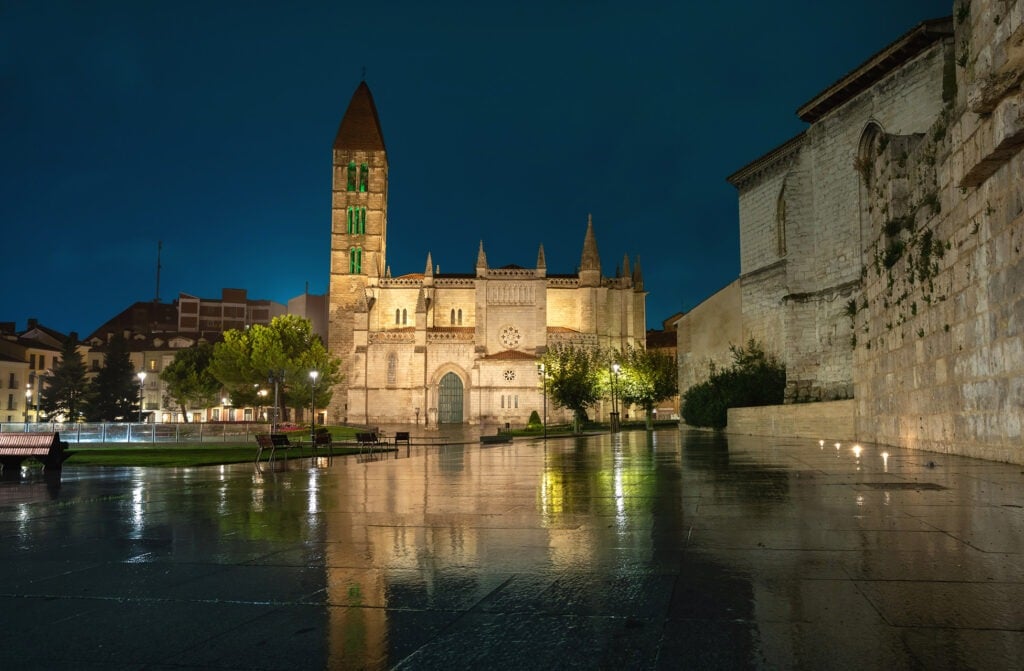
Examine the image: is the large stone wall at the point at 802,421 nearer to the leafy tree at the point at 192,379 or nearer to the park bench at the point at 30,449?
the park bench at the point at 30,449

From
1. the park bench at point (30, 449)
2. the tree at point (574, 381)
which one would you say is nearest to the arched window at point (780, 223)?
the tree at point (574, 381)

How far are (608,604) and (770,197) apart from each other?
1285 inches

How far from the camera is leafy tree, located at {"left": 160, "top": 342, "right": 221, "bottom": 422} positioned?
5906 cm

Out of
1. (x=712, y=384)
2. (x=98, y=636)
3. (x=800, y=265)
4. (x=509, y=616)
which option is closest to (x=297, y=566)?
(x=98, y=636)

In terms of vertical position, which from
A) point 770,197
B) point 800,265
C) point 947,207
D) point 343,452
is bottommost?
point 343,452

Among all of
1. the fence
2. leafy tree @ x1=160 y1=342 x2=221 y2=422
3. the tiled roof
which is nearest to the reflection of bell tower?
leafy tree @ x1=160 y1=342 x2=221 y2=422

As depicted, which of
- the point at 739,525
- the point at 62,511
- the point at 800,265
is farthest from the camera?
the point at 800,265

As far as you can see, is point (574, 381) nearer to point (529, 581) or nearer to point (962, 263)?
point (962, 263)

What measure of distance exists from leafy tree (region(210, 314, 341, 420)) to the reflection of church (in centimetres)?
1326

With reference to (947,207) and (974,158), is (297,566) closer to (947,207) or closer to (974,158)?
(974,158)

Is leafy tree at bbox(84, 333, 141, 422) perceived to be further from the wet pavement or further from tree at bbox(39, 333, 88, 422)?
the wet pavement

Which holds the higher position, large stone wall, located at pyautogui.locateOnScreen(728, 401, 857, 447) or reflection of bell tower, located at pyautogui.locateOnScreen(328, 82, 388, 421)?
reflection of bell tower, located at pyautogui.locateOnScreen(328, 82, 388, 421)

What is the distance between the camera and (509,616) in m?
3.08

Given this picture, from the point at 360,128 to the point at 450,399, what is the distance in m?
30.0
